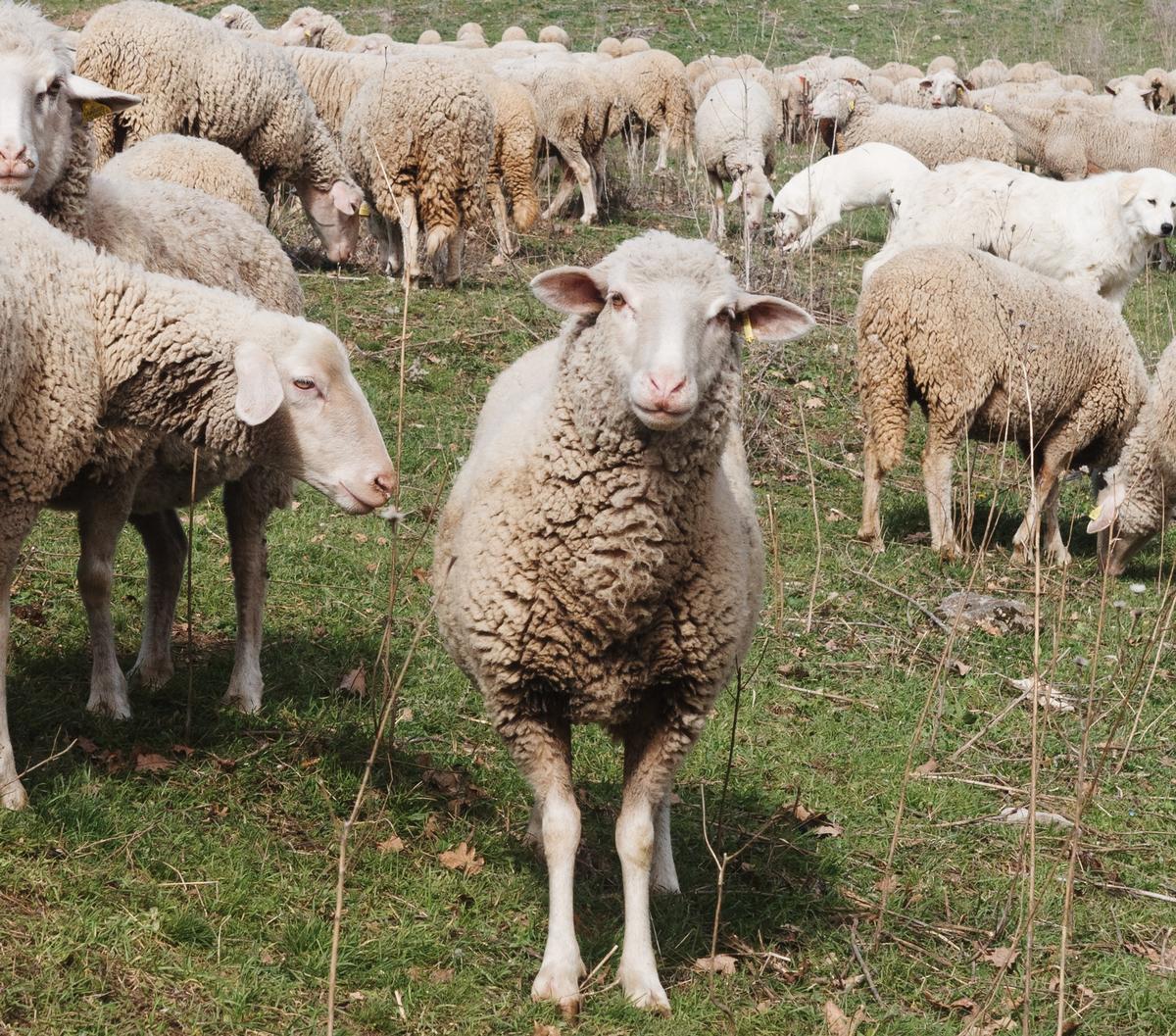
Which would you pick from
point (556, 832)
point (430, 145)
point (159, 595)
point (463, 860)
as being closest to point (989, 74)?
point (430, 145)

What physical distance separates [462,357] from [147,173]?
2978 millimetres

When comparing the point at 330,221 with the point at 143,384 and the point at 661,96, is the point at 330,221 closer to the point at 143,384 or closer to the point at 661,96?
the point at 143,384

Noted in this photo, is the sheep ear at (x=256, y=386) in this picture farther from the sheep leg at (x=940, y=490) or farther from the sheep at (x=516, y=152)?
the sheep at (x=516, y=152)

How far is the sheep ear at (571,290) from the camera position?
12.2ft

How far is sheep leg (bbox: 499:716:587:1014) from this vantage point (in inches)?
143

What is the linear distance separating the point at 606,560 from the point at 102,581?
1.88 metres

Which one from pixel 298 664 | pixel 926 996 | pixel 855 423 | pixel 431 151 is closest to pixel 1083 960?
pixel 926 996

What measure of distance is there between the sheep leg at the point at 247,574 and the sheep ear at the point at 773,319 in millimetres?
2206

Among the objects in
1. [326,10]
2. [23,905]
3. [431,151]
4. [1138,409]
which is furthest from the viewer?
[326,10]

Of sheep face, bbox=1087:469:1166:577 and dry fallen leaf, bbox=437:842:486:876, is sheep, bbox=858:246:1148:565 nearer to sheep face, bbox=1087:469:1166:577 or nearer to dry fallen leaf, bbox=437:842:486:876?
sheep face, bbox=1087:469:1166:577

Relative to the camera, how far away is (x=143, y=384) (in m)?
4.25

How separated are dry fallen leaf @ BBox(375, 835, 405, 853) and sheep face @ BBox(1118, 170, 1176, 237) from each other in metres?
9.57

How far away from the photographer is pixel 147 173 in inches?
284

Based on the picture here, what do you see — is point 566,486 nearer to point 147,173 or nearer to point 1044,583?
point 147,173
